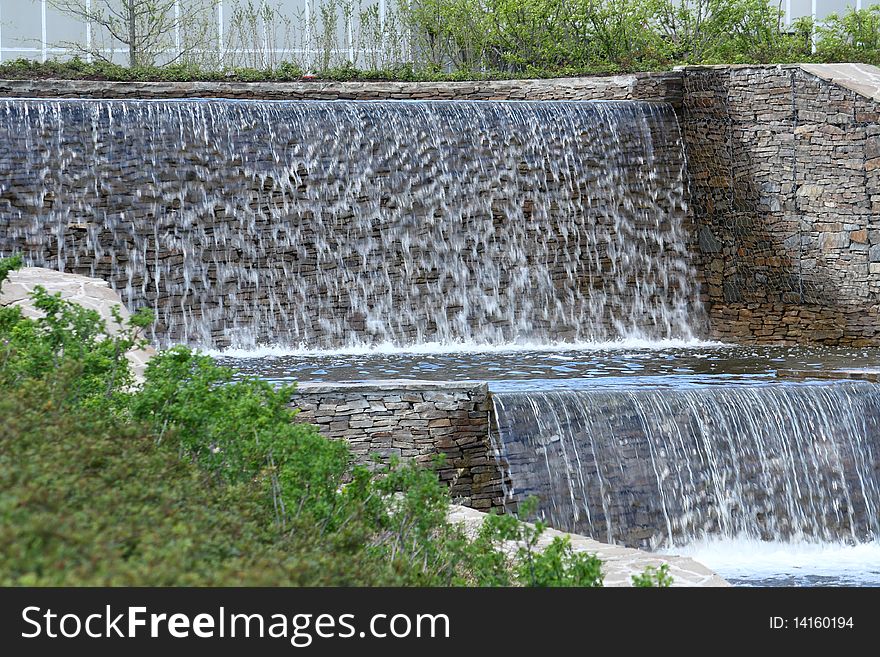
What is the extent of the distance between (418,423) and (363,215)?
4.57 metres

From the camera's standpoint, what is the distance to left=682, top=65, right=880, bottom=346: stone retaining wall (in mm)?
10867

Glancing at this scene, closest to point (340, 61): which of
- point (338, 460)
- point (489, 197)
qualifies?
point (489, 197)

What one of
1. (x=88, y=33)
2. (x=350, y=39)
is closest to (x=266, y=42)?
(x=350, y=39)

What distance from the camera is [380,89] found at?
1331cm

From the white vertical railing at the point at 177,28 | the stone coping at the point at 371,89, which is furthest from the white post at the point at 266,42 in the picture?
the stone coping at the point at 371,89

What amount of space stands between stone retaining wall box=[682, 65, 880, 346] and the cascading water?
34 cm

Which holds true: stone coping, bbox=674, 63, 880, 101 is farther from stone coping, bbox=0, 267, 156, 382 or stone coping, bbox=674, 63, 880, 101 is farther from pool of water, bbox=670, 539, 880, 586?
stone coping, bbox=0, 267, 156, 382

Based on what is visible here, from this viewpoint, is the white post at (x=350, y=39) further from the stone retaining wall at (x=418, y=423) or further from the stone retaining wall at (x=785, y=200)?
the stone retaining wall at (x=418, y=423)

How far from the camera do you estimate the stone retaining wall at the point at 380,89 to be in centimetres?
1227

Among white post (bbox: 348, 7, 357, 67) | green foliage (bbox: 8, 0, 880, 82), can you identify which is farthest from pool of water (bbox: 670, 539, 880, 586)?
white post (bbox: 348, 7, 357, 67)

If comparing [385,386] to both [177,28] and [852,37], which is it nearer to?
[177,28]

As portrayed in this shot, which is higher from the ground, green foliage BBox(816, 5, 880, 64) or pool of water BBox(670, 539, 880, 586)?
green foliage BBox(816, 5, 880, 64)

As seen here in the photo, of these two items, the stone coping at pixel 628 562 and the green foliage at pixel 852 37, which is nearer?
the stone coping at pixel 628 562

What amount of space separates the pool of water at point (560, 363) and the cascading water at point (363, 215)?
1.48 ft
